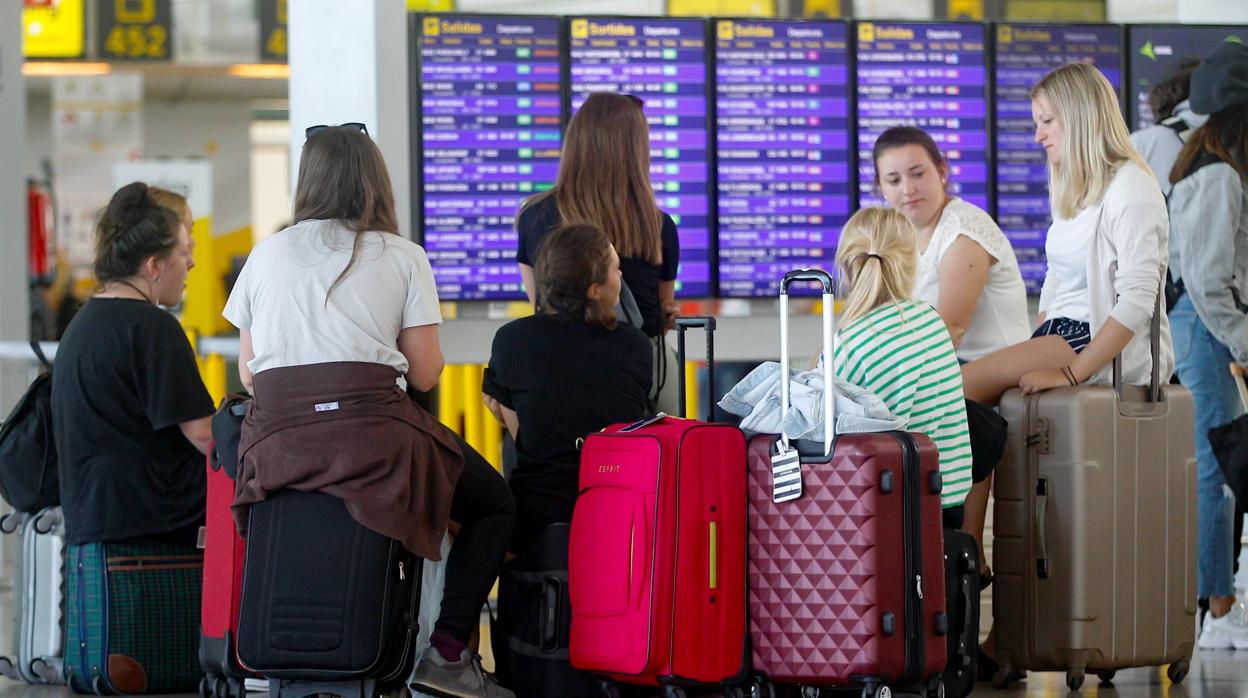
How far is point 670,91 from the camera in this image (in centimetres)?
569

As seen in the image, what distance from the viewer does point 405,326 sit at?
3484mm

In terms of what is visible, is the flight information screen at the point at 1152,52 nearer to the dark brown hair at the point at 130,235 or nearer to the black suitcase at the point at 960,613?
the black suitcase at the point at 960,613

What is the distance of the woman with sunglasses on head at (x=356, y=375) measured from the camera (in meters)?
3.32

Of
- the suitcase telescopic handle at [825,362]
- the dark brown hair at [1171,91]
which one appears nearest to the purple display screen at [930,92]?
the dark brown hair at [1171,91]

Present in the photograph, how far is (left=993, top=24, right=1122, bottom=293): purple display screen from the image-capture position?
5883mm

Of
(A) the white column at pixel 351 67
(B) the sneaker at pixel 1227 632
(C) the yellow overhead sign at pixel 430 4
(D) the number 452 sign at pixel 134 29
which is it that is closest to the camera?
(B) the sneaker at pixel 1227 632

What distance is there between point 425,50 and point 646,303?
5.71 feet

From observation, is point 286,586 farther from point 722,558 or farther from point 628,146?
point 628,146

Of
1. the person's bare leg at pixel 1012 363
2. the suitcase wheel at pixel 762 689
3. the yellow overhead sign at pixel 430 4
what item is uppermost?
the yellow overhead sign at pixel 430 4

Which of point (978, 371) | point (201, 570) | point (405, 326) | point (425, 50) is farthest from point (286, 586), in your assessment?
point (425, 50)

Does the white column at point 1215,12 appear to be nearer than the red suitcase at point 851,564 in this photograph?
No

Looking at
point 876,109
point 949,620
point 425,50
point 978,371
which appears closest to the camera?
point 949,620

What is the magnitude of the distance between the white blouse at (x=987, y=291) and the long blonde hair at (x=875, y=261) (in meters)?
0.60

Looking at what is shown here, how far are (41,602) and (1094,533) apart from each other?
285cm
